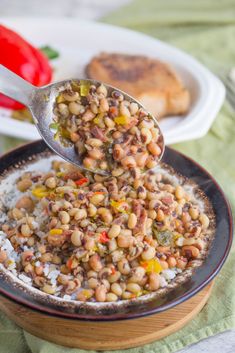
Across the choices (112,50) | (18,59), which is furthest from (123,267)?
(112,50)

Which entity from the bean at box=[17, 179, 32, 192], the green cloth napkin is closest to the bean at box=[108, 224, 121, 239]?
the green cloth napkin

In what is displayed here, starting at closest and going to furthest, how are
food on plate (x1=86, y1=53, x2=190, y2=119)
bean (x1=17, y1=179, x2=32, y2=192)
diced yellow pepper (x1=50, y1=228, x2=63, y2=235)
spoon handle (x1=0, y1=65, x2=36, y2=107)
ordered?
diced yellow pepper (x1=50, y1=228, x2=63, y2=235) → spoon handle (x1=0, y1=65, x2=36, y2=107) → bean (x1=17, y1=179, x2=32, y2=192) → food on plate (x1=86, y1=53, x2=190, y2=119)

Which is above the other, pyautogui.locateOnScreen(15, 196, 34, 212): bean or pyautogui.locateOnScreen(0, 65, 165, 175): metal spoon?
pyautogui.locateOnScreen(0, 65, 165, 175): metal spoon

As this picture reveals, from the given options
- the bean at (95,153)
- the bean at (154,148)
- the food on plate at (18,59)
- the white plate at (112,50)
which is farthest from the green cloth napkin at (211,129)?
the food on plate at (18,59)

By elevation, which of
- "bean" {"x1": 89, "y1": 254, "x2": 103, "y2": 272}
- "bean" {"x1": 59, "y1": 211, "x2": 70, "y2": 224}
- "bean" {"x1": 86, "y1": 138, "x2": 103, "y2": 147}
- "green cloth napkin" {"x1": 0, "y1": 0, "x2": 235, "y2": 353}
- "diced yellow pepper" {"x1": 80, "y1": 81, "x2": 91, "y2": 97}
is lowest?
"green cloth napkin" {"x1": 0, "y1": 0, "x2": 235, "y2": 353}

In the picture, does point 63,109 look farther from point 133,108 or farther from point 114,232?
point 114,232

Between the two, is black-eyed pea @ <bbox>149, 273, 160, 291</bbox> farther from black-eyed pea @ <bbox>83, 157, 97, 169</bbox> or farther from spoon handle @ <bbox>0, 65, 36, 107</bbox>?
spoon handle @ <bbox>0, 65, 36, 107</bbox>

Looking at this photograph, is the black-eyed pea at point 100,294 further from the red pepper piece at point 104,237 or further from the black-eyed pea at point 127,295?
the red pepper piece at point 104,237
